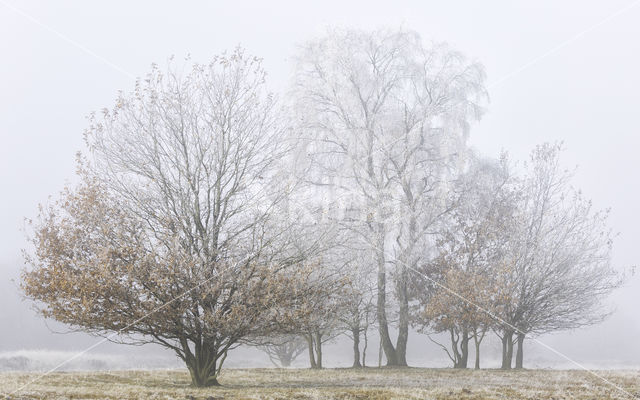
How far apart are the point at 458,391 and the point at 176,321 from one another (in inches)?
228

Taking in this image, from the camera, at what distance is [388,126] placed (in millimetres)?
20672

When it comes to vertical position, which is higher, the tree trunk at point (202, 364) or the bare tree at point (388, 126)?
the bare tree at point (388, 126)

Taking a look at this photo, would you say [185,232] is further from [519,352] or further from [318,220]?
[519,352]

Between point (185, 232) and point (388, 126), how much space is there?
34.9 feet

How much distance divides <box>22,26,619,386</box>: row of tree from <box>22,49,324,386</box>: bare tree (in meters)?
0.04

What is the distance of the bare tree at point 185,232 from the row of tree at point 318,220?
1.6 inches

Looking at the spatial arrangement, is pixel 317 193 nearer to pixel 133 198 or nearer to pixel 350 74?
pixel 350 74

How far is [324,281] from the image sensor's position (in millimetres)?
12641

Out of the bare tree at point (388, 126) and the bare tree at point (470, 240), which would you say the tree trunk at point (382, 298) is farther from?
the bare tree at point (470, 240)

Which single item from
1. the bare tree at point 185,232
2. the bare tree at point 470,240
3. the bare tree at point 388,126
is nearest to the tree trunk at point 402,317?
the bare tree at point 388,126

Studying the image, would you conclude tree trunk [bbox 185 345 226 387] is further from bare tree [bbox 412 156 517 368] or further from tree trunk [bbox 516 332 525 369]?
tree trunk [bbox 516 332 525 369]

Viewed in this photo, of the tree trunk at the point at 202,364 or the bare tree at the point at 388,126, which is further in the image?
the bare tree at the point at 388,126

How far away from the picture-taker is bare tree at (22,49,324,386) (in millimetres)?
11281

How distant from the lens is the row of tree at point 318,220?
38.0 ft
